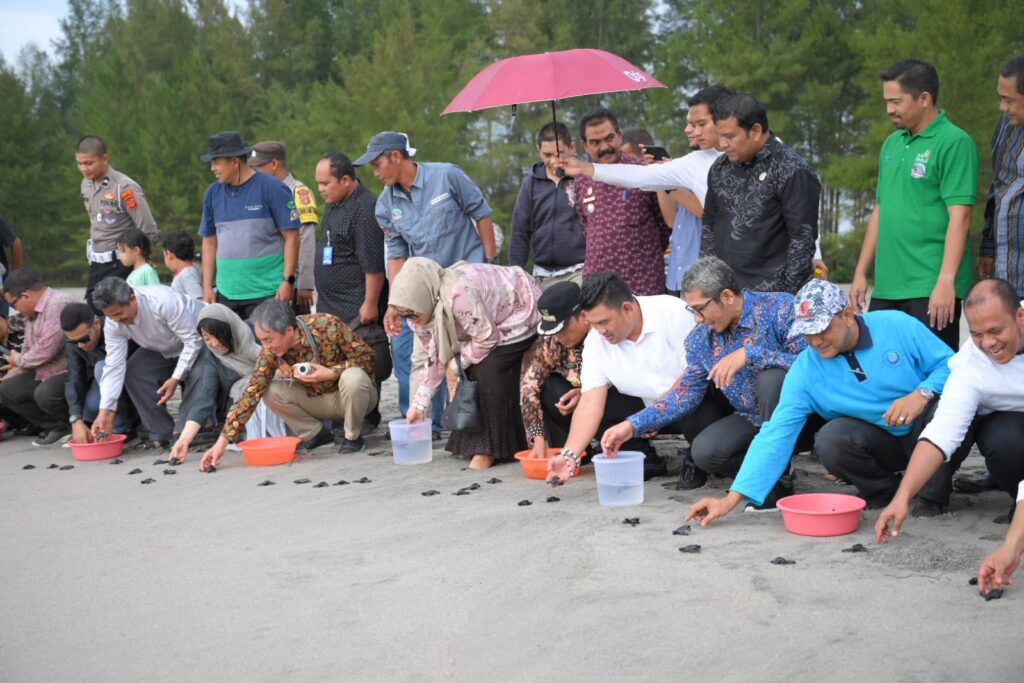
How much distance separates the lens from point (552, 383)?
5266 millimetres

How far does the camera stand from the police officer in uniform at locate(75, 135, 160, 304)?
740 centimetres

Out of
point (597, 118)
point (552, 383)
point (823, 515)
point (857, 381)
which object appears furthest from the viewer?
point (597, 118)

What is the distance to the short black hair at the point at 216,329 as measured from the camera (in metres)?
6.23

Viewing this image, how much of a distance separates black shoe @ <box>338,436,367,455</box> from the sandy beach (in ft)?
3.65

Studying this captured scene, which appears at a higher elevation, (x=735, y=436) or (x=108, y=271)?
(x=108, y=271)

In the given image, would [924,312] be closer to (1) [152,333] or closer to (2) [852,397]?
(2) [852,397]

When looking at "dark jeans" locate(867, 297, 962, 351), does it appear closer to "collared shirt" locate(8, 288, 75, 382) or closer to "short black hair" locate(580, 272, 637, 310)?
"short black hair" locate(580, 272, 637, 310)

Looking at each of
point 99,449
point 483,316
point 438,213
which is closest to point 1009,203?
point 483,316

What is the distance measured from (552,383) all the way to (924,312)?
1747 mm

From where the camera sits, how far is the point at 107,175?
7.54m

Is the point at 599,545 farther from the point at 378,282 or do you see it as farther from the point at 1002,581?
the point at 378,282

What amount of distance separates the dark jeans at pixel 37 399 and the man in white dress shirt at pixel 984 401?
217 inches

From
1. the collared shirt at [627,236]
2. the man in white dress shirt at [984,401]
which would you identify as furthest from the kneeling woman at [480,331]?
the man in white dress shirt at [984,401]

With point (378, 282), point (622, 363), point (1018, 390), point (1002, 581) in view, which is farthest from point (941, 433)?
point (378, 282)
